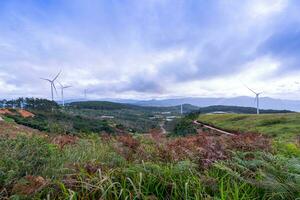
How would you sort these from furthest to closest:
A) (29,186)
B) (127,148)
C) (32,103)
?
(32,103) → (127,148) → (29,186)

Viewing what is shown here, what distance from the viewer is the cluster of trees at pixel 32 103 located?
2328 inches

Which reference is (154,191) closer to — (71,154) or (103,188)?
(103,188)

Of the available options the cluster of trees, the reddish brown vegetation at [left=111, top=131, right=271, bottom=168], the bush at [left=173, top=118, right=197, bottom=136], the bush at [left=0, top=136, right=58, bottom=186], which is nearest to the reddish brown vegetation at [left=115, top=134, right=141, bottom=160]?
the reddish brown vegetation at [left=111, top=131, right=271, bottom=168]

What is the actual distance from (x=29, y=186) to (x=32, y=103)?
6310cm

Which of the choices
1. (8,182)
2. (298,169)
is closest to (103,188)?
(8,182)

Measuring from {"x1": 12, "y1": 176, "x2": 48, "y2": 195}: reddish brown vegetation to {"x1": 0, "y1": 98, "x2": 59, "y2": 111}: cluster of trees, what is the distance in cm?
5681

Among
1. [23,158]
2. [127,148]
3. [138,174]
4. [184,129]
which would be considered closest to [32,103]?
[184,129]

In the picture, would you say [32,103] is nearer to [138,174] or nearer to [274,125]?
[274,125]

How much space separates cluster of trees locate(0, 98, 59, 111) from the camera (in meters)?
59.1

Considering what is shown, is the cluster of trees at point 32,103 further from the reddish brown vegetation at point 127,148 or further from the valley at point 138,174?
the valley at point 138,174

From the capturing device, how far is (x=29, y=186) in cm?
295

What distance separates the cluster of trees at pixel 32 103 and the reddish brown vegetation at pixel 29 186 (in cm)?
5681

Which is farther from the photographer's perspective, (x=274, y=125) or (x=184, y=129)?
(x=274, y=125)

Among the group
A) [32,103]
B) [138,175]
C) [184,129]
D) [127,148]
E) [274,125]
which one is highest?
[32,103]
